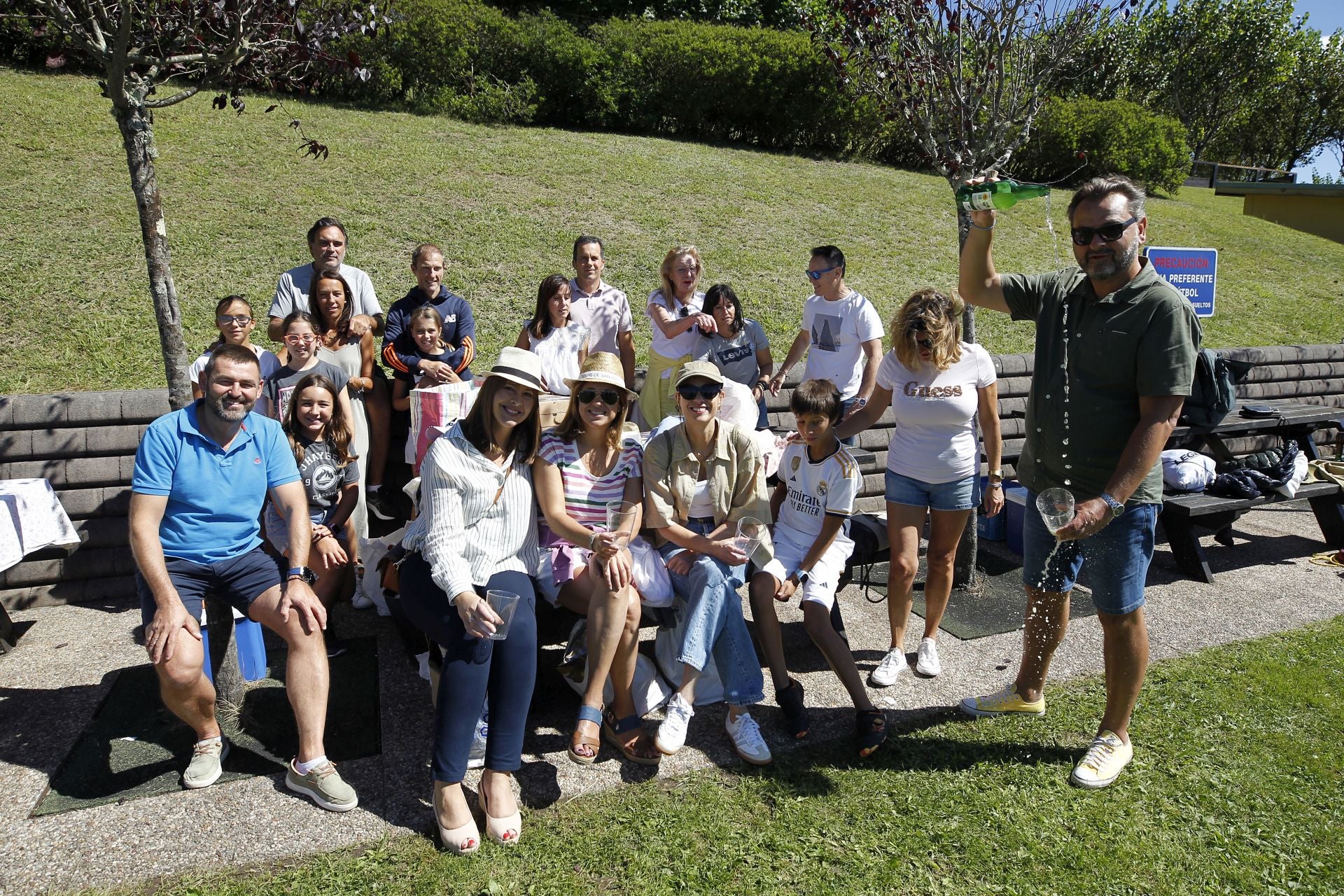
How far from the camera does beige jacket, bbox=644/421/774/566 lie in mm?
3941

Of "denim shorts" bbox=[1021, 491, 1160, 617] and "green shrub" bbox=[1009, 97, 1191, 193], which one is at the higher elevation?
"green shrub" bbox=[1009, 97, 1191, 193]

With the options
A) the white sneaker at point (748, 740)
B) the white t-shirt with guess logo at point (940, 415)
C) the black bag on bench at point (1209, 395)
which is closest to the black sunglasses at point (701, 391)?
the white t-shirt with guess logo at point (940, 415)

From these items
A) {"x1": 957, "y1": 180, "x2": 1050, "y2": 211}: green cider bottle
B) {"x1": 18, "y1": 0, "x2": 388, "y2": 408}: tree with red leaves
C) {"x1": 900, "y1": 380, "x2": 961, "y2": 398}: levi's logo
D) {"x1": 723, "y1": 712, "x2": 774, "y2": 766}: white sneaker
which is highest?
{"x1": 18, "y1": 0, "x2": 388, "y2": 408}: tree with red leaves

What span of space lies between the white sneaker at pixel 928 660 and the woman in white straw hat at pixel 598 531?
1474 millimetres

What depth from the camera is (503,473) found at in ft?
11.6

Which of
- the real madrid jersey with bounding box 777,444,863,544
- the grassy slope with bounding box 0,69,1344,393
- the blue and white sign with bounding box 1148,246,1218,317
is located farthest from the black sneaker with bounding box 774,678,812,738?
the blue and white sign with bounding box 1148,246,1218,317

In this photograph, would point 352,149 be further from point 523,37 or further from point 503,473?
point 503,473

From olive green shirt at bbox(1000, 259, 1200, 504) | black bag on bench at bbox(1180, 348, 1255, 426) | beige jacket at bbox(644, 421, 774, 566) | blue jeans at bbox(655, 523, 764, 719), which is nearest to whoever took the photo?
olive green shirt at bbox(1000, 259, 1200, 504)

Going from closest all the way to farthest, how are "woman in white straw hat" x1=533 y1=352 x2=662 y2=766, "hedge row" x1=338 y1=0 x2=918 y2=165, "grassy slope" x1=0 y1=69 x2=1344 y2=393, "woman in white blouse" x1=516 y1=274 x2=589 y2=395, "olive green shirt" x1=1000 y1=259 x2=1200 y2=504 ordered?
"olive green shirt" x1=1000 y1=259 x2=1200 y2=504
"woman in white straw hat" x1=533 y1=352 x2=662 y2=766
"woman in white blouse" x1=516 y1=274 x2=589 y2=395
"grassy slope" x1=0 y1=69 x2=1344 y2=393
"hedge row" x1=338 y1=0 x2=918 y2=165

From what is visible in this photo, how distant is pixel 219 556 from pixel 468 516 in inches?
38.7

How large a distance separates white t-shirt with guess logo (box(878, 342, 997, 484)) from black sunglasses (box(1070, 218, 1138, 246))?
111cm

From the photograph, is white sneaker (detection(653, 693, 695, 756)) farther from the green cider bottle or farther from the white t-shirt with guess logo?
the green cider bottle

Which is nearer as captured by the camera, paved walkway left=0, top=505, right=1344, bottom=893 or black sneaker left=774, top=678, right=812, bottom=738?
paved walkway left=0, top=505, right=1344, bottom=893

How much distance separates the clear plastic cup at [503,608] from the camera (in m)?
3.12
